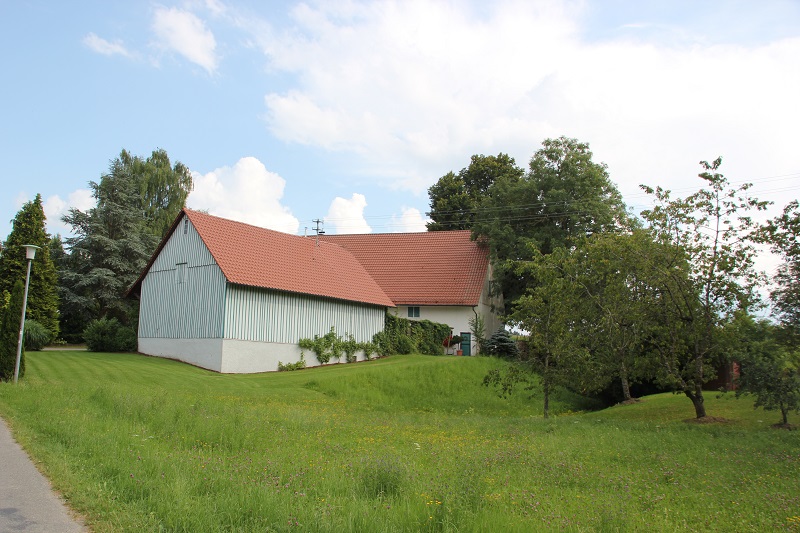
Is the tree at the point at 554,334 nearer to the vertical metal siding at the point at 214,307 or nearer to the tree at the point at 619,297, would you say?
the tree at the point at 619,297

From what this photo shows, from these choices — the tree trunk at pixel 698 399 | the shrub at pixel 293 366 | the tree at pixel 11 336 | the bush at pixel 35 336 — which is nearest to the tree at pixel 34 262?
the bush at pixel 35 336

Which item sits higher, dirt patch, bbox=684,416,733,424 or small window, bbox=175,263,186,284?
small window, bbox=175,263,186,284

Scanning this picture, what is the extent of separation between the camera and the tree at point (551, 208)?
126 ft

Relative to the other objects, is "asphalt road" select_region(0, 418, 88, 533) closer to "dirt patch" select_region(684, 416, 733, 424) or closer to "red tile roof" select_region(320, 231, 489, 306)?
"dirt patch" select_region(684, 416, 733, 424)

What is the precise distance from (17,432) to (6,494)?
4.53m

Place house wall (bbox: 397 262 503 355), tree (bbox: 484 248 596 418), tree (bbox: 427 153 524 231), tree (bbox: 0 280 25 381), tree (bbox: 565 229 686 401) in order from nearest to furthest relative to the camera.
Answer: tree (bbox: 565 229 686 401), tree (bbox: 484 248 596 418), tree (bbox: 0 280 25 381), house wall (bbox: 397 262 503 355), tree (bbox: 427 153 524 231)

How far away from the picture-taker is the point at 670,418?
19688mm

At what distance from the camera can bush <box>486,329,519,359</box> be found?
127 feet

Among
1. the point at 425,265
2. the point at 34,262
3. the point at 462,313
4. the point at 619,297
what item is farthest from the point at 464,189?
the point at 619,297

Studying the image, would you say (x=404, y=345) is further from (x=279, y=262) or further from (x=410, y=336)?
(x=279, y=262)

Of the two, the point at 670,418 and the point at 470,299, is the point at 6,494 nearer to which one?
the point at 670,418

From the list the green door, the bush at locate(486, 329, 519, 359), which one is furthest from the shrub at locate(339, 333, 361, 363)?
the bush at locate(486, 329, 519, 359)

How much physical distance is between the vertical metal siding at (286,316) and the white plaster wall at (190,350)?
3.74ft

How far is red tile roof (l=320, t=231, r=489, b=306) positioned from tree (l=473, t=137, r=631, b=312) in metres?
2.44
